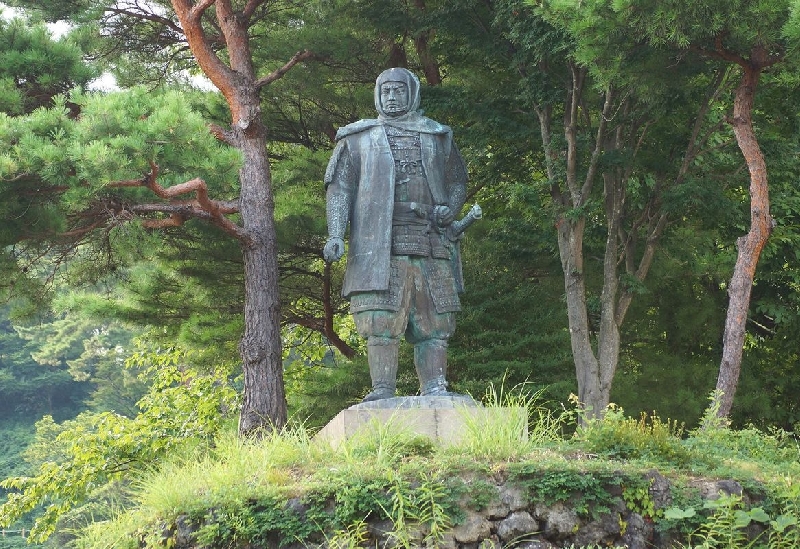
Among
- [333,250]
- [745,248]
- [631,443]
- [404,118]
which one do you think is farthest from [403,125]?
[745,248]

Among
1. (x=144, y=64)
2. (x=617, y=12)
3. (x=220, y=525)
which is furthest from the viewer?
(x=144, y=64)

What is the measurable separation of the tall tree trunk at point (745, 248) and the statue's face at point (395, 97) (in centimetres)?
320

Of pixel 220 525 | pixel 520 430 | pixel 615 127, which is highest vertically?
pixel 615 127

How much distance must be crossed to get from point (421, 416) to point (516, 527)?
4.99 feet

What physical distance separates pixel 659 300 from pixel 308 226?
15.5 feet

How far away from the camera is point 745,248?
1023 centimetres

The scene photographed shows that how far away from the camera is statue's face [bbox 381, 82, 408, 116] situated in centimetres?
909

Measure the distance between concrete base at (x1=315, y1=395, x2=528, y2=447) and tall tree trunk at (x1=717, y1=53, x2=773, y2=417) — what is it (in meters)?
2.95

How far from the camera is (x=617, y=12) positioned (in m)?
9.58

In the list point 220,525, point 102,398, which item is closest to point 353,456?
point 220,525

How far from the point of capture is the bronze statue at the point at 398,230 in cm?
868

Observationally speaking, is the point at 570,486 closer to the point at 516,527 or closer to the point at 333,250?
the point at 516,527

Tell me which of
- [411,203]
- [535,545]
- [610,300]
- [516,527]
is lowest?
[535,545]

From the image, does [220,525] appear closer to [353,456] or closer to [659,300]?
[353,456]
